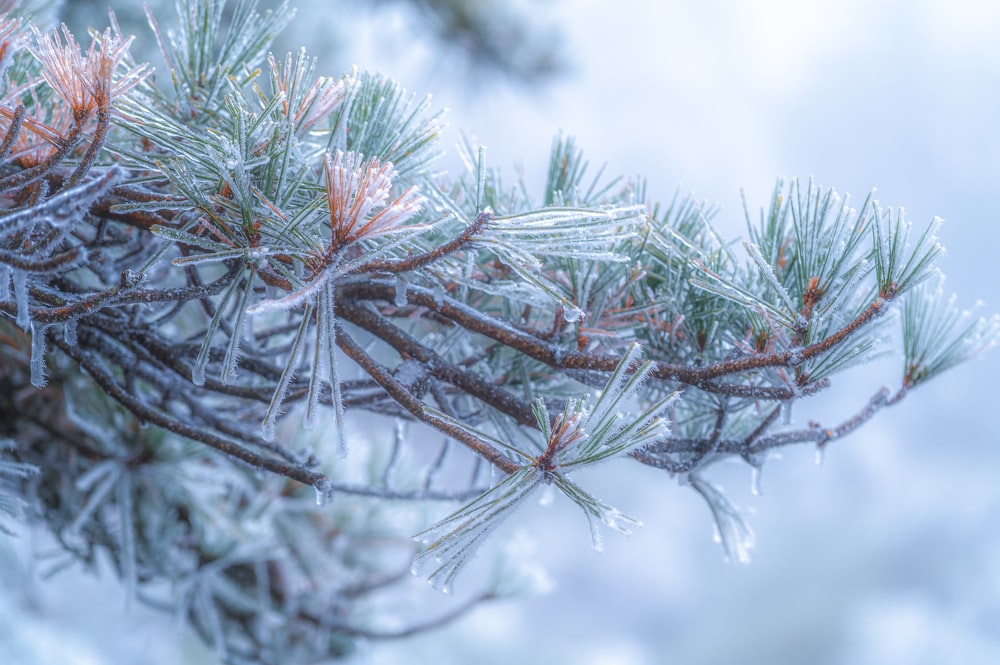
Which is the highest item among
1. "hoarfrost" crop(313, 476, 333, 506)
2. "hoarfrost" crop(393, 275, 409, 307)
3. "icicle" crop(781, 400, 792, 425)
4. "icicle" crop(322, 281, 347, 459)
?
"icicle" crop(781, 400, 792, 425)

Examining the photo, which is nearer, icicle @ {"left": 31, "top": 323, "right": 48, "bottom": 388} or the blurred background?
icicle @ {"left": 31, "top": 323, "right": 48, "bottom": 388}

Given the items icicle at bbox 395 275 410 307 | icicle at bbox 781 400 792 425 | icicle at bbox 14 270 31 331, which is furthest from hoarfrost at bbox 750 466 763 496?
icicle at bbox 14 270 31 331

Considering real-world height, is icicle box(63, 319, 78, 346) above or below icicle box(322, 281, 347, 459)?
below

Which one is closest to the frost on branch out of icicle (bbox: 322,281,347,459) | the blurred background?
icicle (bbox: 322,281,347,459)

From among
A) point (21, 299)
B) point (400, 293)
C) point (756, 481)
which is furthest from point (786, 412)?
point (21, 299)

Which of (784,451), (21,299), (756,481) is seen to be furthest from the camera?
(784,451)

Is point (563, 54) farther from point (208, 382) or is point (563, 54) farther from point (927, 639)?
point (927, 639)

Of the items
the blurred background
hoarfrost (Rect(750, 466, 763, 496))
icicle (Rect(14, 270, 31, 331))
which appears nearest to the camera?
icicle (Rect(14, 270, 31, 331))

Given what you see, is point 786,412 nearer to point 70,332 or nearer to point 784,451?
point 70,332

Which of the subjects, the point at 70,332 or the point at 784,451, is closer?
the point at 70,332

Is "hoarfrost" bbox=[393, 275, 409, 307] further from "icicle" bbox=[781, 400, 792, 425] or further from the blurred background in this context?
the blurred background

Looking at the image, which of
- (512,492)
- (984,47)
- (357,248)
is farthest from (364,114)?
(984,47)

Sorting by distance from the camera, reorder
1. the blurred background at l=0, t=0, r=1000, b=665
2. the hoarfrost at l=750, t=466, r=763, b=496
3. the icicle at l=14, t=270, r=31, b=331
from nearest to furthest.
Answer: the icicle at l=14, t=270, r=31, b=331 < the hoarfrost at l=750, t=466, r=763, b=496 < the blurred background at l=0, t=0, r=1000, b=665
